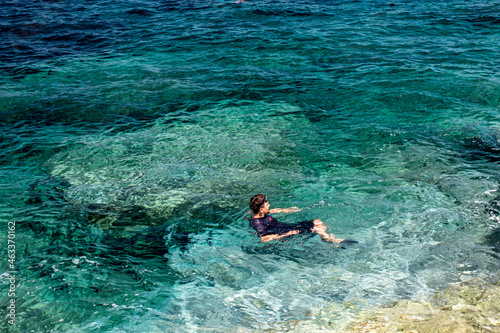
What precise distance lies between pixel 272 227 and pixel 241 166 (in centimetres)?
343

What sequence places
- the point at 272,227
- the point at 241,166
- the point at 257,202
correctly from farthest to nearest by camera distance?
the point at 241,166, the point at 272,227, the point at 257,202

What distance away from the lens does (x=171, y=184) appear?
38.3ft

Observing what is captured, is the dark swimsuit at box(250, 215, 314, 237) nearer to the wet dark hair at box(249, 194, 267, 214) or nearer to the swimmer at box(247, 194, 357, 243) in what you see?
the swimmer at box(247, 194, 357, 243)

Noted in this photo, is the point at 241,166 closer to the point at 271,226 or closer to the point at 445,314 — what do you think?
the point at 271,226

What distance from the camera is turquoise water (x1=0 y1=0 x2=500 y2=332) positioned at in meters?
8.12

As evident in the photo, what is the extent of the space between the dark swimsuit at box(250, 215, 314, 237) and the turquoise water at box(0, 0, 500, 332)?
334 mm

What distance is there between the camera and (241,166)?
12367 millimetres

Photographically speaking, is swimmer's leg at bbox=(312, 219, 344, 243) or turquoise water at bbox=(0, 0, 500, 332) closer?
turquoise water at bbox=(0, 0, 500, 332)

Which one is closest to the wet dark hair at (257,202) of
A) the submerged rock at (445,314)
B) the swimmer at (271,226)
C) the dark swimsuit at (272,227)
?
the swimmer at (271,226)

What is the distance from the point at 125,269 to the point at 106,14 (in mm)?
22819

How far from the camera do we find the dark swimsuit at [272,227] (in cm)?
925

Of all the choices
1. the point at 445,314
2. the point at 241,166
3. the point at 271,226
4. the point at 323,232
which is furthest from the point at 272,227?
the point at 445,314

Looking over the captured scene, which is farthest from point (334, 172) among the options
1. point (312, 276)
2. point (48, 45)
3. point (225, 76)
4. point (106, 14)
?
point (106, 14)

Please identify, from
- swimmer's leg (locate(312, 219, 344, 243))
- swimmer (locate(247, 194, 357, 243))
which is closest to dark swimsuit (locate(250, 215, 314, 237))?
swimmer (locate(247, 194, 357, 243))
